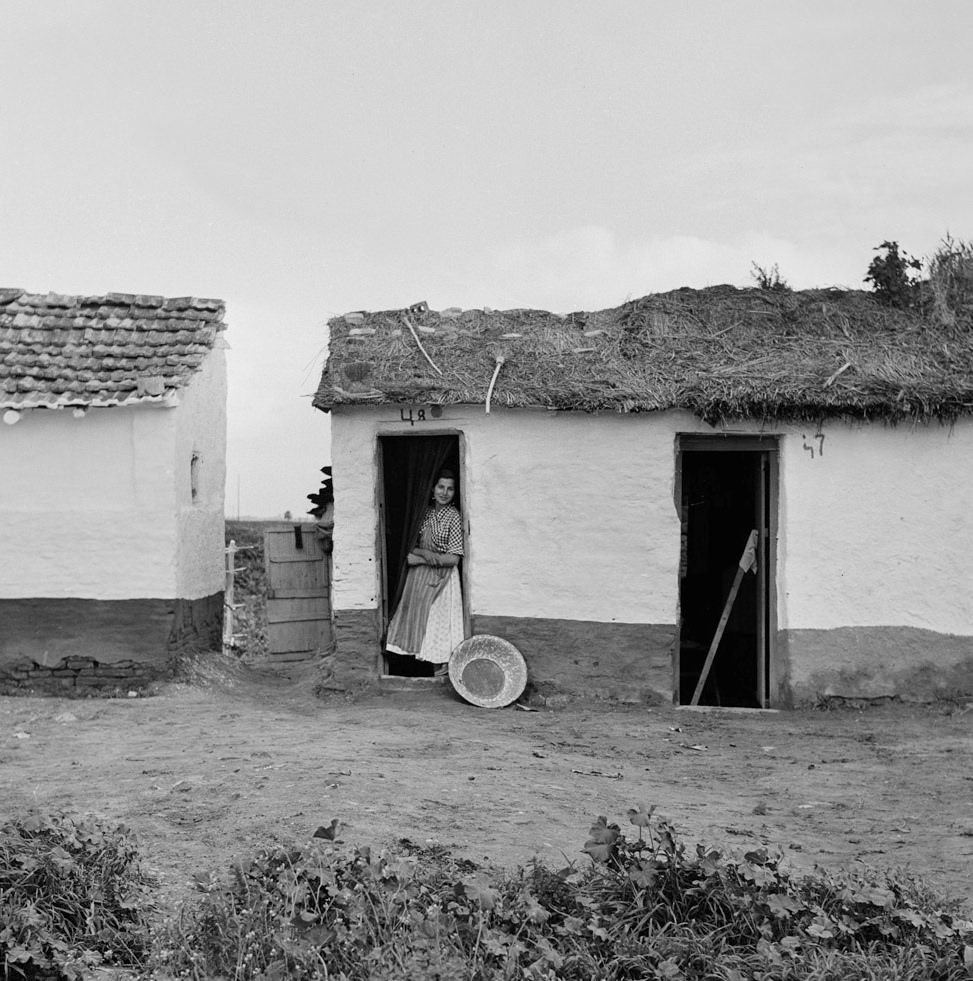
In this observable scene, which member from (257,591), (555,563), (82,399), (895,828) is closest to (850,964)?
(895,828)

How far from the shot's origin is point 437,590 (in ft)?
36.5

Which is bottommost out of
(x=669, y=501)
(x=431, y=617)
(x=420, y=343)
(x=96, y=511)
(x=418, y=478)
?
(x=431, y=617)

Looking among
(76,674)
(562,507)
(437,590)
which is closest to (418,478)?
(437,590)

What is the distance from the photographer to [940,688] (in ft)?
35.3

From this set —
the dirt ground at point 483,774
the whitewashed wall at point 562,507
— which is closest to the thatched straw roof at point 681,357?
the whitewashed wall at point 562,507

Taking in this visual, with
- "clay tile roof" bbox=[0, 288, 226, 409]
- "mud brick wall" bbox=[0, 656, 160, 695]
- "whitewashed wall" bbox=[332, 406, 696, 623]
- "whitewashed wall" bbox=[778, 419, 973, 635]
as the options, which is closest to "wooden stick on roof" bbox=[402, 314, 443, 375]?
"whitewashed wall" bbox=[332, 406, 696, 623]

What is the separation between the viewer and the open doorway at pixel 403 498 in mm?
11391

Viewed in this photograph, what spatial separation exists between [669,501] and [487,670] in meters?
2.09

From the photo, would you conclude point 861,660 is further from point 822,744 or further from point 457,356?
point 457,356

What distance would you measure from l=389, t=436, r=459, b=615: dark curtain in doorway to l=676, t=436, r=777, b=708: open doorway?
85.0 inches

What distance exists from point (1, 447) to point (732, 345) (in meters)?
6.75

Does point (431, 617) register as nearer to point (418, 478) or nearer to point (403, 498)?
point (418, 478)

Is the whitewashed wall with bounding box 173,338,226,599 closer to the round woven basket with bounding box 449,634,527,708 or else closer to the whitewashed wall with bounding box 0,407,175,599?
the whitewashed wall with bounding box 0,407,175,599

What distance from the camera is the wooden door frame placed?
11.0 meters
